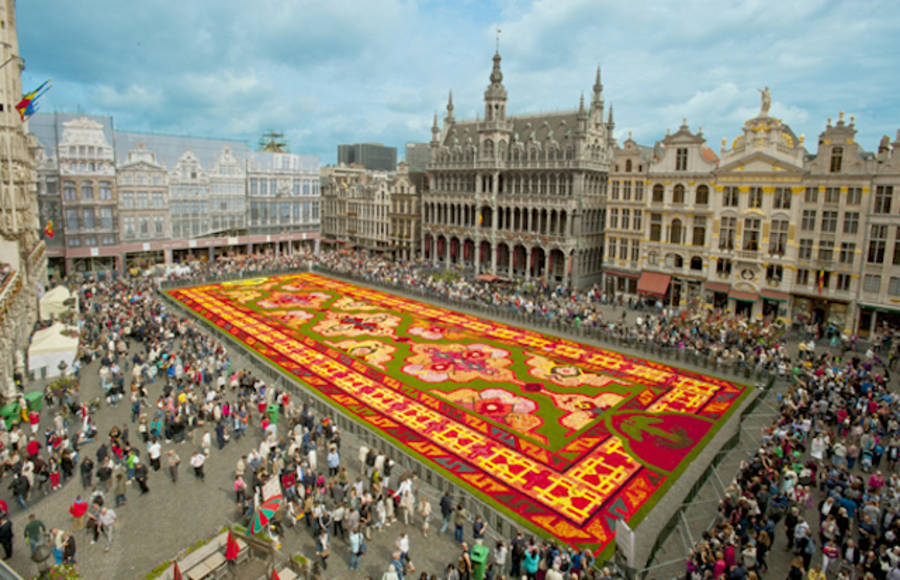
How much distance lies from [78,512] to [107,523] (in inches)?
57.0

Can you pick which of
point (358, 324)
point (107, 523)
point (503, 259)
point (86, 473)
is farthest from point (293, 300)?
point (107, 523)

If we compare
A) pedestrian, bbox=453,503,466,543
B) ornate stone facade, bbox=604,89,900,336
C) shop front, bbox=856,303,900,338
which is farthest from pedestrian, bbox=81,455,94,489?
shop front, bbox=856,303,900,338

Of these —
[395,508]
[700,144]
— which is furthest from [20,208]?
[700,144]

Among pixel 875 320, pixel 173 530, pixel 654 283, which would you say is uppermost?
pixel 654 283

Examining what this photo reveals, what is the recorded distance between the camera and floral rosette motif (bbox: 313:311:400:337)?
39156 mm

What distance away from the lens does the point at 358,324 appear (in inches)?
1626

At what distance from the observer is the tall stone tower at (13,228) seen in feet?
88.8

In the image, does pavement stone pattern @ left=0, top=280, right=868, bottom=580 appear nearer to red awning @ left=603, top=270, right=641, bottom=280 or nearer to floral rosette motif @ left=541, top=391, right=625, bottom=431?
floral rosette motif @ left=541, top=391, right=625, bottom=431

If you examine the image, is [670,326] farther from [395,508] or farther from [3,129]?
[3,129]

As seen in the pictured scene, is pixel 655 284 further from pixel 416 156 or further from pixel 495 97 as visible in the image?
pixel 416 156

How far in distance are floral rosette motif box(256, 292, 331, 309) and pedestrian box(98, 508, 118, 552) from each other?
3144cm

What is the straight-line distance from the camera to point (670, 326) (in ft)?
124

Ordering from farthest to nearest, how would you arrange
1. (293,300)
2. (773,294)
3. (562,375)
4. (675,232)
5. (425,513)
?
(293,300), (675,232), (773,294), (562,375), (425,513)

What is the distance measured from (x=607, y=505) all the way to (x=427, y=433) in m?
8.42
